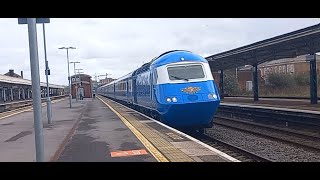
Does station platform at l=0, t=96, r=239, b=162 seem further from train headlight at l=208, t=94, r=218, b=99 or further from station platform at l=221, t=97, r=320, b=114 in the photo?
station platform at l=221, t=97, r=320, b=114

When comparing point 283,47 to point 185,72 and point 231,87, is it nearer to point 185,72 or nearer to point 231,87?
point 185,72

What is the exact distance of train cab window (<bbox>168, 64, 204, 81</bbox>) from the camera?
565 inches

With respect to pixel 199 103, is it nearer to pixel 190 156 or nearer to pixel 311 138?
pixel 311 138

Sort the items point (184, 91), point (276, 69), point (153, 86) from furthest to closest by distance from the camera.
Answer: point (276, 69) < point (153, 86) < point (184, 91)

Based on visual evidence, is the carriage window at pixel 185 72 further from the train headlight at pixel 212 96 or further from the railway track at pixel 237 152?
the railway track at pixel 237 152

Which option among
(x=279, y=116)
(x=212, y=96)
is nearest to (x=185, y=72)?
(x=212, y=96)

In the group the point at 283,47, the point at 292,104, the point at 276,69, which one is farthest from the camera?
the point at 276,69

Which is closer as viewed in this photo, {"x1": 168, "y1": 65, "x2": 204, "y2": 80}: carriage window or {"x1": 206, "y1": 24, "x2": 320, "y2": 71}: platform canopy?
{"x1": 168, "y1": 65, "x2": 204, "y2": 80}: carriage window

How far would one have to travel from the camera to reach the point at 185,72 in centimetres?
1454

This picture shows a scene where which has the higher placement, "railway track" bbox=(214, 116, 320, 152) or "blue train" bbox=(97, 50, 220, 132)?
"blue train" bbox=(97, 50, 220, 132)

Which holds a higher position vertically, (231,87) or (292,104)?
(231,87)

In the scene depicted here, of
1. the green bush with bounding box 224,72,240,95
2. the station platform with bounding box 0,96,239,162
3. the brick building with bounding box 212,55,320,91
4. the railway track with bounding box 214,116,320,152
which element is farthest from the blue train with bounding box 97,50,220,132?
the brick building with bounding box 212,55,320,91
